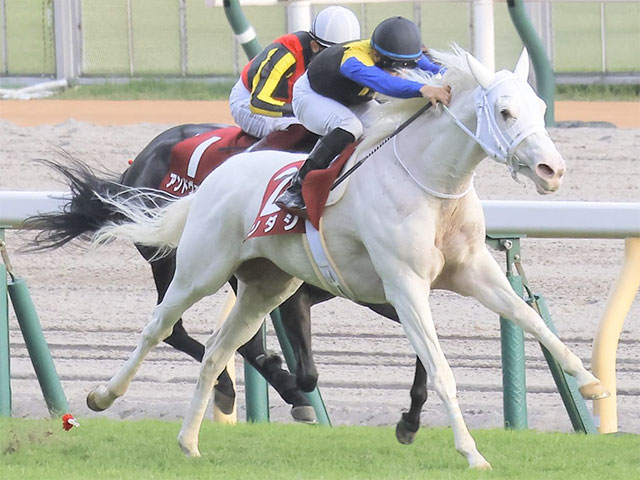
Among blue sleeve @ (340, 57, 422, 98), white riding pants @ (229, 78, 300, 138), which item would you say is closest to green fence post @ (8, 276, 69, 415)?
white riding pants @ (229, 78, 300, 138)

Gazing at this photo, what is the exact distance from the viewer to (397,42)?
192 inches

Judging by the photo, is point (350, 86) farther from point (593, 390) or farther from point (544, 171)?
point (593, 390)

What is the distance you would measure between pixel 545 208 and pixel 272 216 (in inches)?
49.2

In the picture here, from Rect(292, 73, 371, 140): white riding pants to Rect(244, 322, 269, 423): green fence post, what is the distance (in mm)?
1020

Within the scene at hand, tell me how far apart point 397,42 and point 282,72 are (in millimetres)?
1342

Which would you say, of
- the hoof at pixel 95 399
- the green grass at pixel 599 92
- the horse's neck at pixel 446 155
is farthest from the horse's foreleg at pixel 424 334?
the green grass at pixel 599 92

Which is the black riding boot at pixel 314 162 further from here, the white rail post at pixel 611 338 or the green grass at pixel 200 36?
the green grass at pixel 200 36

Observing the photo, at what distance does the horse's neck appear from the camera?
4.52m

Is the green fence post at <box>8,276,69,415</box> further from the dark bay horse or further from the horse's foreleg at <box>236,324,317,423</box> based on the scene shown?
the horse's foreleg at <box>236,324,317,423</box>

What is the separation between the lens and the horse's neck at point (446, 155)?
14.8 ft

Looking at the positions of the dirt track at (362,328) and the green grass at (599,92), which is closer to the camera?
the dirt track at (362,328)

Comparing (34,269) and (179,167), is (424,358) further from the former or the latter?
(34,269)

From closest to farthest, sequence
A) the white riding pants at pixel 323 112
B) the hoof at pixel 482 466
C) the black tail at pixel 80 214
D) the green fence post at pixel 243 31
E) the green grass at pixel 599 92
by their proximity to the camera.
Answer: the hoof at pixel 482 466
the white riding pants at pixel 323 112
the black tail at pixel 80 214
the green fence post at pixel 243 31
the green grass at pixel 599 92

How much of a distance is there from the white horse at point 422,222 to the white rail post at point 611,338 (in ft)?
3.00
